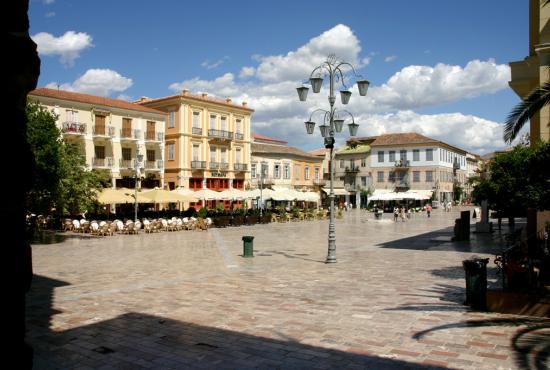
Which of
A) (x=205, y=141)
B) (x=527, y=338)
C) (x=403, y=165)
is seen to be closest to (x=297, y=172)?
(x=403, y=165)

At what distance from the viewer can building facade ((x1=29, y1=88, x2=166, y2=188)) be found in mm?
36406

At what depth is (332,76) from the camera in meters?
14.9

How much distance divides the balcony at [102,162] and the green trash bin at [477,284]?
34.6m

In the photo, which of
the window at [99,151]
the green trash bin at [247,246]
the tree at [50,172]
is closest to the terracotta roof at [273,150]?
the window at [99,151]

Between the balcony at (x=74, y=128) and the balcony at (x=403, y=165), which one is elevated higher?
the balcony at (x=74, y=128)

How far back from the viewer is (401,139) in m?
67.4

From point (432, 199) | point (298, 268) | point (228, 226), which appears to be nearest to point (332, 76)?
point (298, 268)

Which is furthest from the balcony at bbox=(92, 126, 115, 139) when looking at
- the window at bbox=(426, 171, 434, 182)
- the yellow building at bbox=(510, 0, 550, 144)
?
the window at bbox=(426, 171, 434, 182)

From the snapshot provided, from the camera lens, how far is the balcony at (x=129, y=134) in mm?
39978

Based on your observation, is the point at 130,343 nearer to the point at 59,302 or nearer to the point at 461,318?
the point at 59,302

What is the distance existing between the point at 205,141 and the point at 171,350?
41.5 m

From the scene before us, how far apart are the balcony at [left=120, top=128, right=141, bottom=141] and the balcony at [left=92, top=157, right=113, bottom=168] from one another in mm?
2169

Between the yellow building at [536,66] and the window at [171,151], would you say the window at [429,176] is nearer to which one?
the window at [171,151]

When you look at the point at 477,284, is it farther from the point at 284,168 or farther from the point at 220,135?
the point at 284,168
